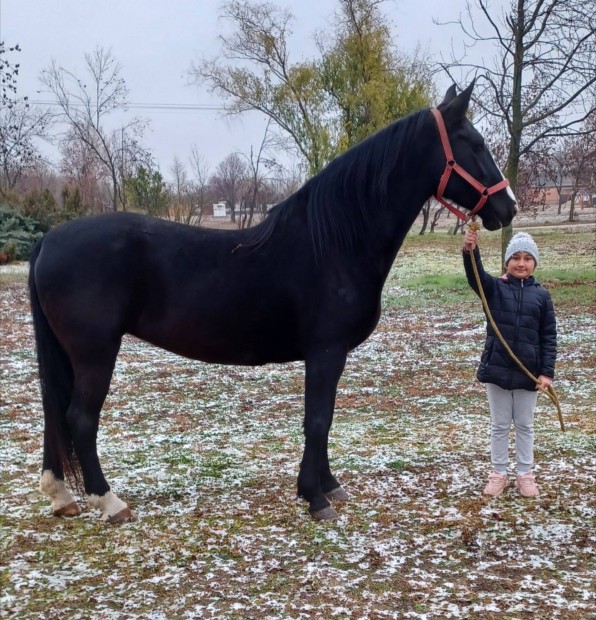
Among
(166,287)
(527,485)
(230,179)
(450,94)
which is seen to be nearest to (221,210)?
(230,179)

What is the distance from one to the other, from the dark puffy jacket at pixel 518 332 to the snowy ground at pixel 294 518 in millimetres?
754

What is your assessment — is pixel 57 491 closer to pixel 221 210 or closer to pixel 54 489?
pixel 54 489

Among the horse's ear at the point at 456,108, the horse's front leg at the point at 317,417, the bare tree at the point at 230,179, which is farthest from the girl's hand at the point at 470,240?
the bare tree at the point at 230,179

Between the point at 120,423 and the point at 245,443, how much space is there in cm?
133

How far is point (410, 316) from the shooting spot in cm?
1139

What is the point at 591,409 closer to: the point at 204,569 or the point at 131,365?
the point at 204,569

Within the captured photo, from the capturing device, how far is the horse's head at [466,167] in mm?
3441

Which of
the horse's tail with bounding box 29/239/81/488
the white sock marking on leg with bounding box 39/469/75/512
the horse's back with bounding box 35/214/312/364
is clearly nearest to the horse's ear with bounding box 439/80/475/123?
the horse's back with bounding box 35/214/312/364

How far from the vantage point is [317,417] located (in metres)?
3.60

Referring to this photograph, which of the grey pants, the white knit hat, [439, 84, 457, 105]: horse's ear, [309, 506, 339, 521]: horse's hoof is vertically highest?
[439, 84, 457, 105]: horse's ear

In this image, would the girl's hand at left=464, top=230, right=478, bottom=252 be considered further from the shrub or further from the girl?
the shrub

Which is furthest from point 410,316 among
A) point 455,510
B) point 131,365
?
point 455,510

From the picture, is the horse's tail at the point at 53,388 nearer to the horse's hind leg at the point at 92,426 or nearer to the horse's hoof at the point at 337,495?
the horse's hind leg at the point at 92,426

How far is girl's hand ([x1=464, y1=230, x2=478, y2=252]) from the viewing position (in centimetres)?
350
